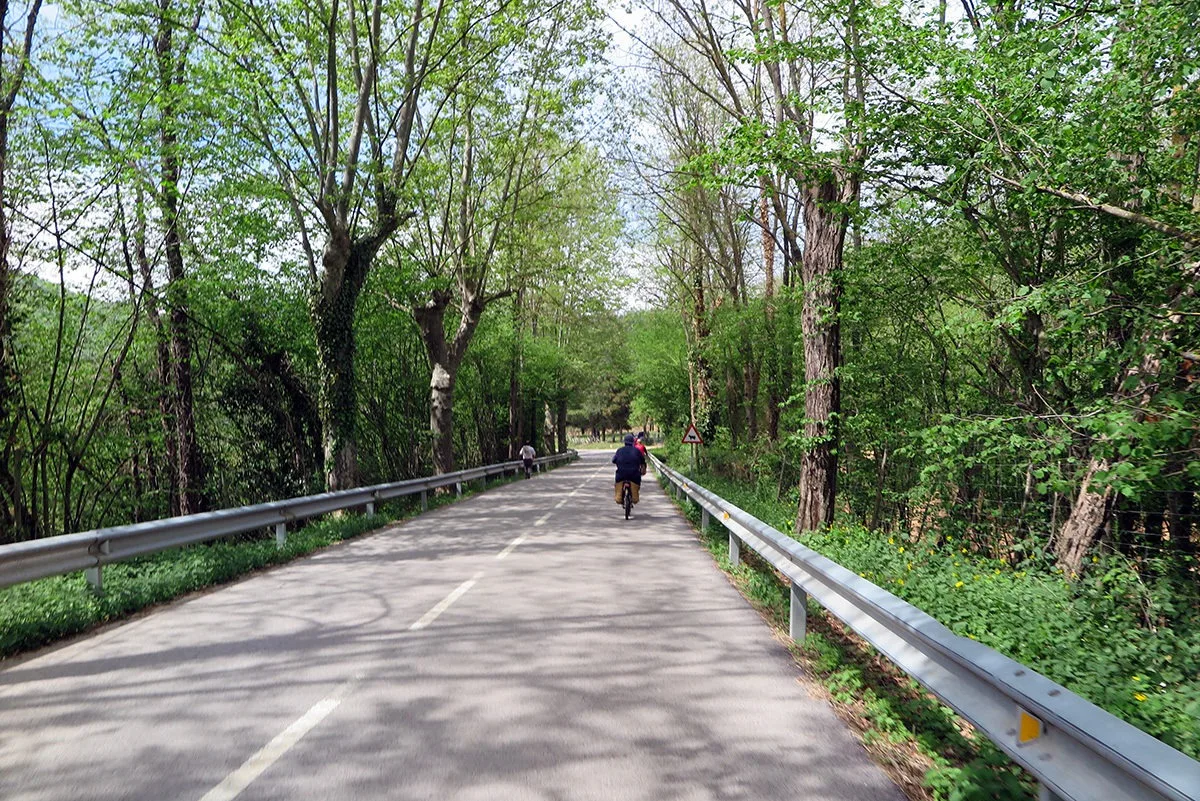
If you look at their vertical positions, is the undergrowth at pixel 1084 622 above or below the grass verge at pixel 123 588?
below

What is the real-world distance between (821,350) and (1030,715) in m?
8.53

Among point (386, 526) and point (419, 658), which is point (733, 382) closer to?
point (386, 526)

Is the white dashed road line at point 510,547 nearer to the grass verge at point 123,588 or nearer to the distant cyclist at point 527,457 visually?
the grass verge at point 123,588

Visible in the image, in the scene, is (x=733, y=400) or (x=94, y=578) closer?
(x=94, y=578)

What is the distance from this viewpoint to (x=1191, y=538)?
8086 mm

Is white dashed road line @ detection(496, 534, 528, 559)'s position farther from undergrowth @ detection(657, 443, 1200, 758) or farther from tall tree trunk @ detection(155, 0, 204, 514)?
tall tree trunk @ detection(155, 0, 204, 514)

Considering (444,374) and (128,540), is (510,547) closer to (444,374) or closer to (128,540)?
(128,540)

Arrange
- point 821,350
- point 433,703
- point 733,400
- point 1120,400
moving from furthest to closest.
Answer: point 733,400 < point 821,350 < point 1120,400 < point 433,703

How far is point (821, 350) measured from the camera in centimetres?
1130

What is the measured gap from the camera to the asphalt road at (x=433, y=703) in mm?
3826

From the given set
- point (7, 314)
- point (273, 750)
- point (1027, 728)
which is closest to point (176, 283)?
point (7, 314)

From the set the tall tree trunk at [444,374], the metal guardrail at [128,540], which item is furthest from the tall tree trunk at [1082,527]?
the tall tree trunk at [444,374]

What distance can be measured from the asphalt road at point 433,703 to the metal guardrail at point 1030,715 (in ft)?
1.95

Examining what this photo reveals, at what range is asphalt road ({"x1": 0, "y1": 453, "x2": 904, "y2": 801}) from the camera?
3.83 meters
